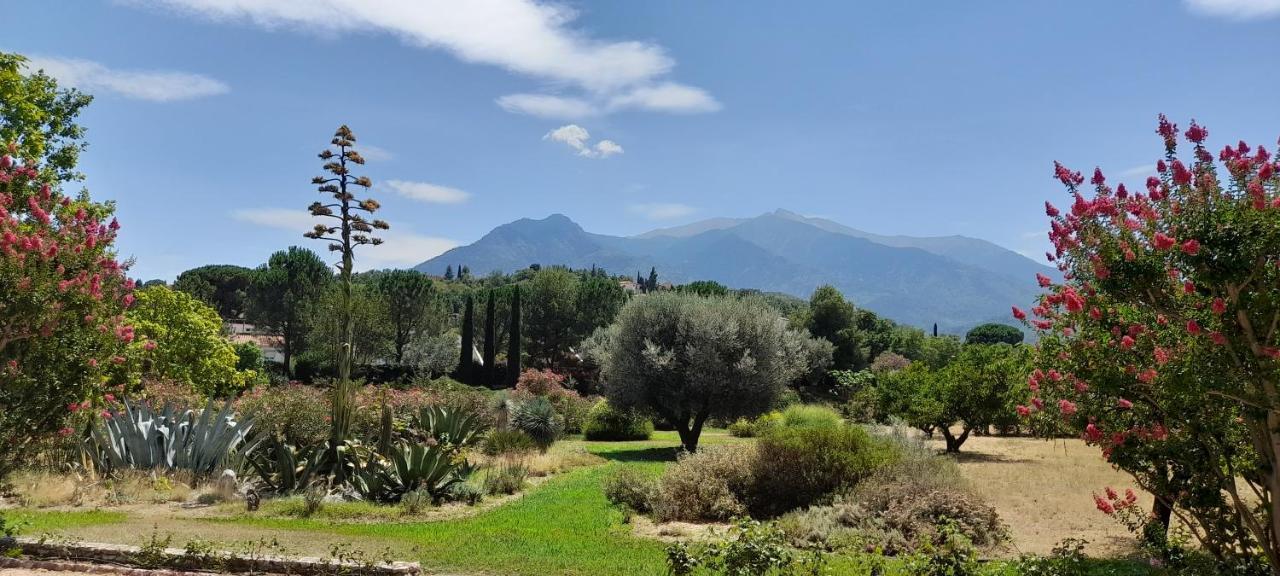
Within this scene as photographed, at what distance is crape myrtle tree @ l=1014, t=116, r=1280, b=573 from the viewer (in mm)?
4996

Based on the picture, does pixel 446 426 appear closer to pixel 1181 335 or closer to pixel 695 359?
pixel 695 359

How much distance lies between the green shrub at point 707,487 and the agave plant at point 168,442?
289 inches

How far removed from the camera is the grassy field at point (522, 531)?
7547 mm

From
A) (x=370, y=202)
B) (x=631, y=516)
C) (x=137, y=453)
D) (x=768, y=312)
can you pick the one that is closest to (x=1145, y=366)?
(x=631, y=516)

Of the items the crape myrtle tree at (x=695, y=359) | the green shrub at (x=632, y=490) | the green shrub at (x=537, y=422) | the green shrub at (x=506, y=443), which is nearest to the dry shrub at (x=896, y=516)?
the green shrub at (x=632, y=490)

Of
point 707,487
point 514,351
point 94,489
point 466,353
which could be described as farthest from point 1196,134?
point 466,353

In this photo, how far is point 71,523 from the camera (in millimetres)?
9148

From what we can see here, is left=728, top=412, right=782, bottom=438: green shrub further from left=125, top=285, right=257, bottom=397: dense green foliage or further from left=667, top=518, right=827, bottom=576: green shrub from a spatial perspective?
left=667, top=518, right=827, bottom=576: green shrub

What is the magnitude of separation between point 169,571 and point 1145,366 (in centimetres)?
842

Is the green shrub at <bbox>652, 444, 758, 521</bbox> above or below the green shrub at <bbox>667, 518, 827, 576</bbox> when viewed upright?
below

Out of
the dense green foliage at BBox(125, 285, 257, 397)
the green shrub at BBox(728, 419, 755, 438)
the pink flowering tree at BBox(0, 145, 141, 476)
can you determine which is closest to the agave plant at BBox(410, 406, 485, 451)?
the dense green foliage at BBox(125, 285, 257, 397)

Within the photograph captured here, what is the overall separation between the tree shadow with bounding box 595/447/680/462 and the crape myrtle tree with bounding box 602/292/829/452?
26.4 inches

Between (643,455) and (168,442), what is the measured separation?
11362 millimetres

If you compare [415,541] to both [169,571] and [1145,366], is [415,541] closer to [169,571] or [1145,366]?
[169,571]
